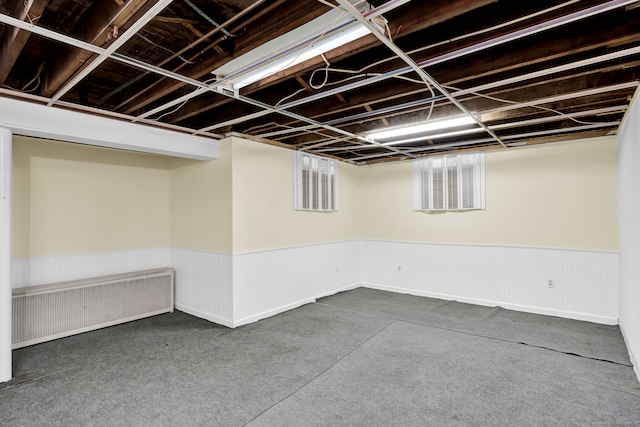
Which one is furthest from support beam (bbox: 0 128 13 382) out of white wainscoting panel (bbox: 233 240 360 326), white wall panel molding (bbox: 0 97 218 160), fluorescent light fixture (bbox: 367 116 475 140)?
fluorescent light fixture (bbox: 367 116 475 140)

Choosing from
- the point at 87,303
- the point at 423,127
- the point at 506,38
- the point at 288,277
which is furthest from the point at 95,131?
the point at 506,38

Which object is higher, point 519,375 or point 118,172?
point 118,172

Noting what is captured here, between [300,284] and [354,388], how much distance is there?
2.54 meters

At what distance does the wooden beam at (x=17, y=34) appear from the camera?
5.63 ft

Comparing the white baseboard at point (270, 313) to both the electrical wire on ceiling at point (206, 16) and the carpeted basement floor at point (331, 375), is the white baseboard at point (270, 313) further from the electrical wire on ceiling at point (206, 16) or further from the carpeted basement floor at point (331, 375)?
the electrical wire on ceiling at point (206, 16)

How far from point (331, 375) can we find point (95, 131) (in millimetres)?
3298

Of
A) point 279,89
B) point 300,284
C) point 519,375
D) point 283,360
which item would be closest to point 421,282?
point 300,284

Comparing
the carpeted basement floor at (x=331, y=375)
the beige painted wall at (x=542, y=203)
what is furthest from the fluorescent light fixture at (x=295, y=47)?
the beige painted wall at (x=542, y=203)

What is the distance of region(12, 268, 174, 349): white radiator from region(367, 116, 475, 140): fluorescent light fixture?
11.5ft

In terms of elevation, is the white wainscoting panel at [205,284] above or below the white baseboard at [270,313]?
above

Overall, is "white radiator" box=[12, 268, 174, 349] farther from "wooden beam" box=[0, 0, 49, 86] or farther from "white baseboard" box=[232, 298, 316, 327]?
"wooden beam" box=[0, 0, 49, 86]

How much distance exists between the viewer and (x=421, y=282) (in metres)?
5.74

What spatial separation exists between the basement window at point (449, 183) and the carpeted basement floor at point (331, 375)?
1833mm

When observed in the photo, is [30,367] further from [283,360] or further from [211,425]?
[283,360]
